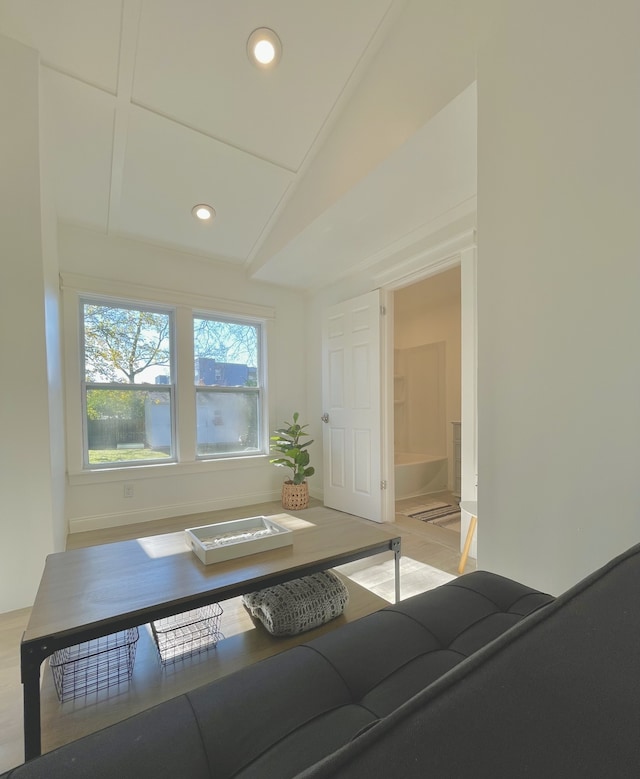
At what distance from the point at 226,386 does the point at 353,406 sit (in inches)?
54.3

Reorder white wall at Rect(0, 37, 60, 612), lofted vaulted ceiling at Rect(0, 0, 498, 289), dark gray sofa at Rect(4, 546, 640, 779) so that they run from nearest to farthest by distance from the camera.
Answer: dark gray sofa at Rect(4, 546, 640, 779), lofted vaulted ceiling at Rect(0, 0, 498, 289), white wall at Rect(0, 37, 60, 612)

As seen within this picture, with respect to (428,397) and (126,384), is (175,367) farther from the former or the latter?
(428,397)

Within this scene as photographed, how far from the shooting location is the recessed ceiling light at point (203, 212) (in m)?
2.81

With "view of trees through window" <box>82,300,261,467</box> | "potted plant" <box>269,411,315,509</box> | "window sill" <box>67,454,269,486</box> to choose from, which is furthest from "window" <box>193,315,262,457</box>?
"potted plant" <box>269,411,315,509</box>

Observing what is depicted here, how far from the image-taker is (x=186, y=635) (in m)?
1.32

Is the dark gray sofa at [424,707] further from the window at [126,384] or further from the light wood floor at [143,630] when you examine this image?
the window at [126,384]

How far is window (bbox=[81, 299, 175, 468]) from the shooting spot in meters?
3.06

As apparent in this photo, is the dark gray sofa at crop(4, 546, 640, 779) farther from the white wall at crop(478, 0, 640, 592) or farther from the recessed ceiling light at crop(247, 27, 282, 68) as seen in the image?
the recessed ceiling light at crop(247, 27, 282, 68)

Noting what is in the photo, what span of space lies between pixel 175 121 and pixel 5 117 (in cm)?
84

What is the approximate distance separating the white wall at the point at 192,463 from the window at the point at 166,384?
0.13 meters

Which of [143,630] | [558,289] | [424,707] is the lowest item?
[143,630]

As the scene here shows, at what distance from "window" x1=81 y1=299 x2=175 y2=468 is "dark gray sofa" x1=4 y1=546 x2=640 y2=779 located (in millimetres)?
2977

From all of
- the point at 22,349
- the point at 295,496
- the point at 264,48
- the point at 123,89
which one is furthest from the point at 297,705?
the point at 295,496

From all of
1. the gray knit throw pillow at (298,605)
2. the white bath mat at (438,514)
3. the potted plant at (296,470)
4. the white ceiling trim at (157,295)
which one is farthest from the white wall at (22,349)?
the white bath mat at (438,514)
